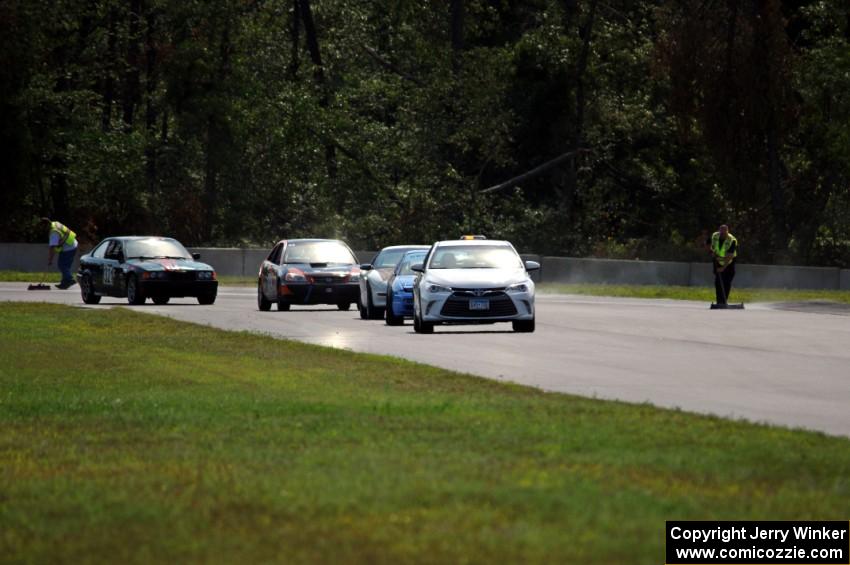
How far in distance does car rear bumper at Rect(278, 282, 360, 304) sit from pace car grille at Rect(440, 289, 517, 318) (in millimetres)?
7959

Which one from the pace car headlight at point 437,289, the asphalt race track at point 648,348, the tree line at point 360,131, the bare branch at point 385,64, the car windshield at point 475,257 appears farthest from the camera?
the bare branch at point 385,64

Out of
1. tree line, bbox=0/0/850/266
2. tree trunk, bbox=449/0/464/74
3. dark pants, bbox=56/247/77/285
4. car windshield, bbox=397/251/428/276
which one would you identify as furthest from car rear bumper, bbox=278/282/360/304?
tree trunk, bbox=449/0/464/74

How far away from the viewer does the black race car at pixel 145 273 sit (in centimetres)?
3909

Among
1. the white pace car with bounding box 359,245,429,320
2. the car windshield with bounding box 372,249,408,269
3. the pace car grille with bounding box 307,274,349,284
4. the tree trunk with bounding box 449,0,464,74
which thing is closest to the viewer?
the white pace car with bounding box 359,245,429,320

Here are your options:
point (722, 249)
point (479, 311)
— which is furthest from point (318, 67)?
point (479, 311)

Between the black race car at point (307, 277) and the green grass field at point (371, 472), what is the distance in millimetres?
18873

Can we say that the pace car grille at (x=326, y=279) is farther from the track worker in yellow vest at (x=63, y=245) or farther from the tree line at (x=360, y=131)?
the tree line at (x=360, y=131)

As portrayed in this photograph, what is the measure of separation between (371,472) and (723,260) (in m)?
29.9

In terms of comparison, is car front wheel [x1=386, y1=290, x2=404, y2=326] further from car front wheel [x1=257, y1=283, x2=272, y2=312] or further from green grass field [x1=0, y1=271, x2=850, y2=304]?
green grass field [x1=0, y1=271, x2=850, y2=304]

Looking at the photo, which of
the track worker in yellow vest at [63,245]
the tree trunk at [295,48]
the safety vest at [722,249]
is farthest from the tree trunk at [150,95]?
the safety vest at [722,249]

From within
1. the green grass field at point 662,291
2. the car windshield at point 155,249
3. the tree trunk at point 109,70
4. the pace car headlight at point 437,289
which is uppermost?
the tree trunk at point 109,70

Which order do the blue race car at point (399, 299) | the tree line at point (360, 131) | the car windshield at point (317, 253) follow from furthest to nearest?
1. the tree line at point (360, 131)
2. the car windshield at point (317, 253)
3. the blue race car at point (399, 299)

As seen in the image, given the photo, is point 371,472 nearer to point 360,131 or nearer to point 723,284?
point 723,284

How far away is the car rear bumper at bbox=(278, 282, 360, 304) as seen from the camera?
37.3 m
